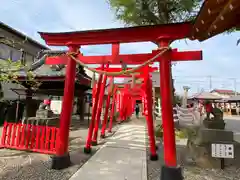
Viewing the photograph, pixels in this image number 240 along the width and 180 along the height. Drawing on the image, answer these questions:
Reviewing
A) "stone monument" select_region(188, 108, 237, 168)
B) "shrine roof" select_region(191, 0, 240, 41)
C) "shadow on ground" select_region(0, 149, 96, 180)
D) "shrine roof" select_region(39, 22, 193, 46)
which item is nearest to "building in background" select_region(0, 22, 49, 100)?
"shrine roof" select_region(39, 22, 193, 46)

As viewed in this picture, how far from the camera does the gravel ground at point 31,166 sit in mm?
4030

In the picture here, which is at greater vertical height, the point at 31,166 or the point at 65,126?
the point at 65,126

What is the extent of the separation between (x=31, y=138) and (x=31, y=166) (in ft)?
4.55

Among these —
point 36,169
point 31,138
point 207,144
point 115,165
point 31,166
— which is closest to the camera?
A: point 36,169

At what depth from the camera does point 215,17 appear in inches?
123

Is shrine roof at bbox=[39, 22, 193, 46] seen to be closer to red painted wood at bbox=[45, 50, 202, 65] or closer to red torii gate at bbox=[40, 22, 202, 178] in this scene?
red torii gate at bbox=[40, 22, 202, 178]

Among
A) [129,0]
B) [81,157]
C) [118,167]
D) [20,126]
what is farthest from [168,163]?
[129,0]

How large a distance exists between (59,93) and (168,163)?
8.97 metres

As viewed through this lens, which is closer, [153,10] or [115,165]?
[115,165]

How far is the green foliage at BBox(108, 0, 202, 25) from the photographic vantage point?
8961 mm

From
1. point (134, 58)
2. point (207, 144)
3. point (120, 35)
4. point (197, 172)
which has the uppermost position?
point (120, 35)

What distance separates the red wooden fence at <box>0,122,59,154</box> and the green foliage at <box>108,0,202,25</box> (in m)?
6.89

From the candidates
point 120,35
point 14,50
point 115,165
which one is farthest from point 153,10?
point 14,50

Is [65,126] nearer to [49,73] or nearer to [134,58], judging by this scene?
[134,58]
